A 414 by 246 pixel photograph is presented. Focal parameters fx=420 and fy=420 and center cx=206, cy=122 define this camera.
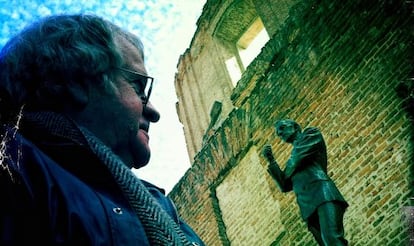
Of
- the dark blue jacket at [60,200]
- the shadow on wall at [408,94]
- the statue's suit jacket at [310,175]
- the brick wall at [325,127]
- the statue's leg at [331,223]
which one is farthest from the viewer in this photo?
the brick wall at [325,127]

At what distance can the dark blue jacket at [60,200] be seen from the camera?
91cm

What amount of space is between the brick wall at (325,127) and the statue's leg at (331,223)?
1233mm

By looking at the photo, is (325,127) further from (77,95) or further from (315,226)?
(77,95)

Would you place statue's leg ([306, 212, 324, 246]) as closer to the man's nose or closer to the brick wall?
the brick wall

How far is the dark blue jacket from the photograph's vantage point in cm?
91

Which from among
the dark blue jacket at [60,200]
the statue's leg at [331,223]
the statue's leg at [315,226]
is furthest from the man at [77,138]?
the statue's leg at [315,226]

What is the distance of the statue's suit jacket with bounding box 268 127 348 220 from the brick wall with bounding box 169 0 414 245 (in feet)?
4.20

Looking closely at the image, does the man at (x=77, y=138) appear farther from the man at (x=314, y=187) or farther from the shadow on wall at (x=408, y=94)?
the shadow on wall at (x=408, y=94)

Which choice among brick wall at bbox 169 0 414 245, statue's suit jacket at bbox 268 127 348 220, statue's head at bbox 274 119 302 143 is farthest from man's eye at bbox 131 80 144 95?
brick wall at bbox 169 0 414 245

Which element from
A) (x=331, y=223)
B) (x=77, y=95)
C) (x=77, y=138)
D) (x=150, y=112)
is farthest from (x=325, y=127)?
(x=77, y=138)

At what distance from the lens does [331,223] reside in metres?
3.88

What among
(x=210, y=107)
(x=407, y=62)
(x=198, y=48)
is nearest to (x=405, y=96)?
(x=407, y=62)

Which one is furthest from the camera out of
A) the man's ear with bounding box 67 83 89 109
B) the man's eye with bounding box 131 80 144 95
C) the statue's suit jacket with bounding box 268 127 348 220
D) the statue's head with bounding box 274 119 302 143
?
the statue's head with bounding box 274 119 302 143

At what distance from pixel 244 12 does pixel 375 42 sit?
622cm
